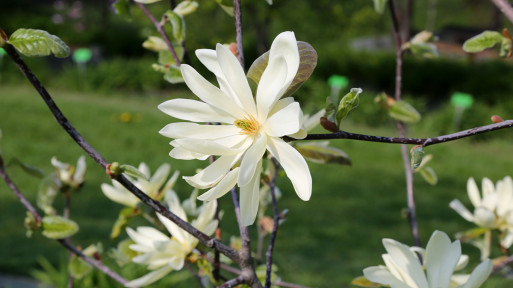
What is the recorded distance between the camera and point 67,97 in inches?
248

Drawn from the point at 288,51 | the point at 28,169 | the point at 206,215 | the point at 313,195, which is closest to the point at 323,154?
the point at 206,215

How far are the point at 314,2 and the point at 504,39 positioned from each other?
7290mm

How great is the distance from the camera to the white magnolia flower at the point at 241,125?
42 centimetres

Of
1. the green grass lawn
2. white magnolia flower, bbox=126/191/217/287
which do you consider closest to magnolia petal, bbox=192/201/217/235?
white magnolia flower, bbox=126/191/217/287

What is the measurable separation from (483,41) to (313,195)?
314cm

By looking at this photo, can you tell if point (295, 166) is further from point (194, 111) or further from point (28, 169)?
point (28, 169)

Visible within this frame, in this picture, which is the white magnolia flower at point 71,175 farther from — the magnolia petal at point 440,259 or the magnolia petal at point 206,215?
the magnolia petal at point 440,259

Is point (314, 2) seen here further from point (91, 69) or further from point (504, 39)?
point (504, 39)

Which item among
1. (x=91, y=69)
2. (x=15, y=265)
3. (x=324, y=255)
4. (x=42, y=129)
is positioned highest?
(x=91, y=69)

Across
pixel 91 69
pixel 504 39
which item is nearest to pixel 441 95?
pixel 91 69

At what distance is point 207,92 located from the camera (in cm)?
46

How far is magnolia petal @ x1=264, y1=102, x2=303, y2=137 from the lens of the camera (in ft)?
1.33

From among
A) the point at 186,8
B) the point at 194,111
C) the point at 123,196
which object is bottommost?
the point at 123,196

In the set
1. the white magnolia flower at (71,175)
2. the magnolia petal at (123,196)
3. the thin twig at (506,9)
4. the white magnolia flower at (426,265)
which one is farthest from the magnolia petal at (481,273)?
the white magnolia flower at (71,175)
